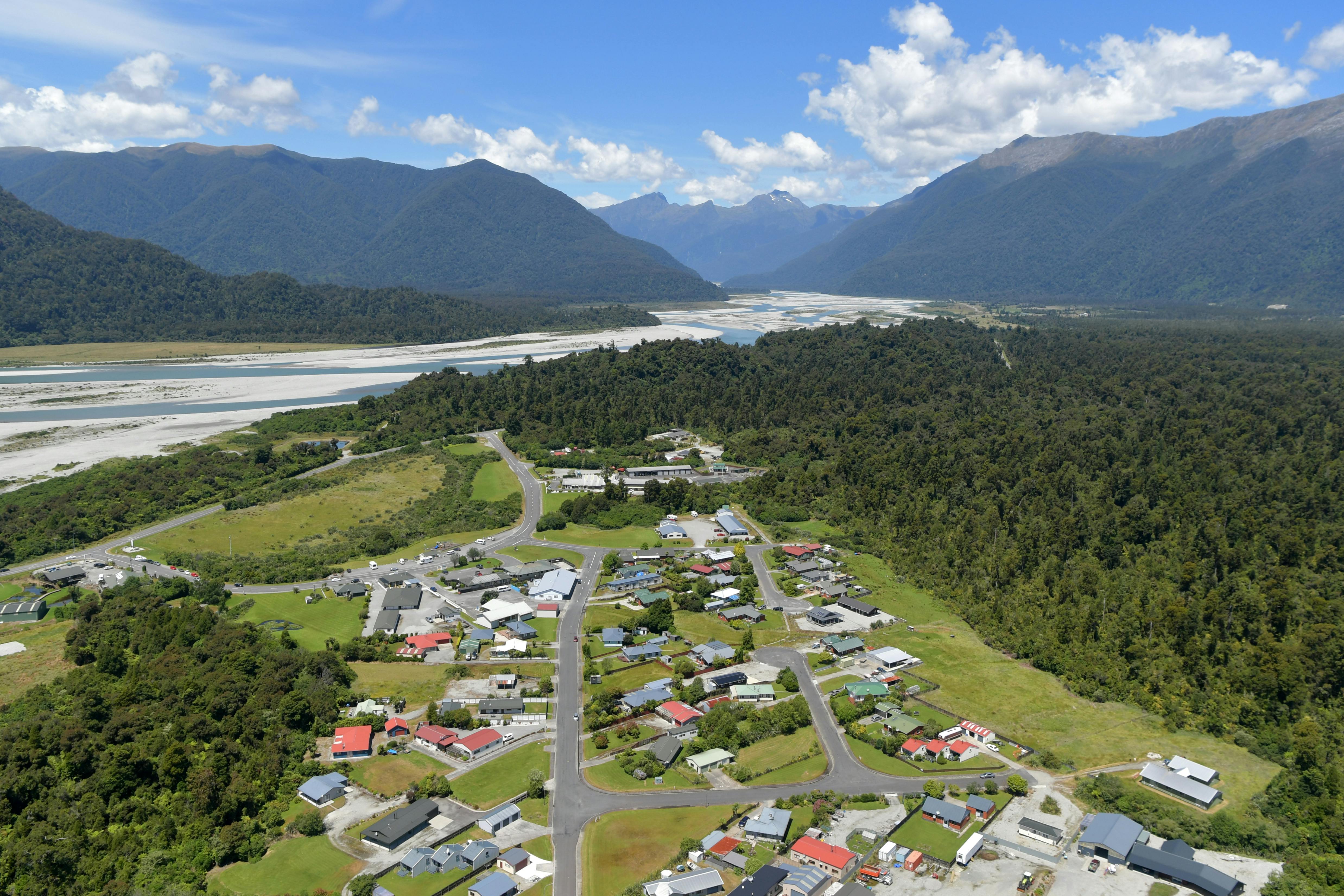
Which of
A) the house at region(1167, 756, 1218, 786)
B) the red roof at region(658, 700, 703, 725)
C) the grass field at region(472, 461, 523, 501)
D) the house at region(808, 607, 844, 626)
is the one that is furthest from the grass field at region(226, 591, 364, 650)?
the house at region(1167, 756, 1218, 786)

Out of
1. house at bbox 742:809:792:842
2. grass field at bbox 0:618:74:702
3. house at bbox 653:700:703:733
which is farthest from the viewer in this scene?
grass field at bbox 0:618:74:702

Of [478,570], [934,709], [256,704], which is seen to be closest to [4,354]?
[478,570]

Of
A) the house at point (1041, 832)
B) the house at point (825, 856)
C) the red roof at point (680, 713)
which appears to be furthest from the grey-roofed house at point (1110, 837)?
the red roof at point (680, 713)

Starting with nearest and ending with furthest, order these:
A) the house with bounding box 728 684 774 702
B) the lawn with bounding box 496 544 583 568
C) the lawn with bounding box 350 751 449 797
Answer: the lawn with bounding box 350 751 449 797
the house with bounding box 728 684 774 702
the lawn with bounding box 496 544 583 568

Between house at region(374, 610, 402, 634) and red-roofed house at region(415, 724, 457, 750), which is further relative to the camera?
house at region(374, 610, 402, 634)

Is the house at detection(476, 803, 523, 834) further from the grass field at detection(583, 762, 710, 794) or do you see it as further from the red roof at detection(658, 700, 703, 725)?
the red roof at detection(658, 700, 703, 725)
